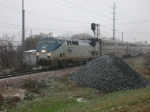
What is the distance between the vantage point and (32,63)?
87.8ft

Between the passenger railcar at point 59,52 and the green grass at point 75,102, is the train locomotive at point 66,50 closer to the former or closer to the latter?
the passenger railcar at point 59,52

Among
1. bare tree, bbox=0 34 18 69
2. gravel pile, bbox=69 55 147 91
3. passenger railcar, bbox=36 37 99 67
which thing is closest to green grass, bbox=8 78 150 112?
gravel pile, bbox=69 55 147 91

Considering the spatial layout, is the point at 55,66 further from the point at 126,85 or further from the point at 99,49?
the point at 99,49

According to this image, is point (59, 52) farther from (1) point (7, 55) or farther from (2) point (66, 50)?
(1) point (7, 55)

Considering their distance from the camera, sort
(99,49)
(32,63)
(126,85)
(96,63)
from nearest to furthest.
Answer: (126,85), (96,63), (32,63), (99,49)

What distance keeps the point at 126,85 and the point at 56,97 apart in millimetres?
6725

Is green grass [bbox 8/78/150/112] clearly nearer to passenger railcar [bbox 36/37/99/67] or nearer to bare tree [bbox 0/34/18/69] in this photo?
passenger railcar [bbox 36/37/99/67]

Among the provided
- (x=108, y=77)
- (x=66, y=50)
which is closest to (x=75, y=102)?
(x=108, y=77)

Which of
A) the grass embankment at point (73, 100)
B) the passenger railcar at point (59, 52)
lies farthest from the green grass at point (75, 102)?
the passenger railcar at point (59, 52)

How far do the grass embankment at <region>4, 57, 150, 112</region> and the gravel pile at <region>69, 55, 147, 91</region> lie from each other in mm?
1084

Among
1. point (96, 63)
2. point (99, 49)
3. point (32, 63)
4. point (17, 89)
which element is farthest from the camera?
point (99, 49)

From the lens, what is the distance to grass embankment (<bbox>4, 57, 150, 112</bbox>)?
8845mm

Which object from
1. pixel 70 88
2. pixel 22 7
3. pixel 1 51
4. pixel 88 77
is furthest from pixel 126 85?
pixel 1 51

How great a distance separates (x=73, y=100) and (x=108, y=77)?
230 inches
